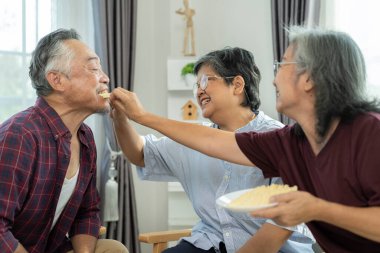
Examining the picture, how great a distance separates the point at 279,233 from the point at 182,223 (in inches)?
80.9

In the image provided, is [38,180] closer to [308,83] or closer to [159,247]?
[159,247]

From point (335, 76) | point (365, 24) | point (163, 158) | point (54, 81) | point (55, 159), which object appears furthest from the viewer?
point (365, 24)

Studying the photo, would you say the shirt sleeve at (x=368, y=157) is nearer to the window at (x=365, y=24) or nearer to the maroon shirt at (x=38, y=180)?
the maroon shirt at (x=38, y=180)

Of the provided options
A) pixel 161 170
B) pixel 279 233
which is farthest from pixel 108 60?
pixel 279 233

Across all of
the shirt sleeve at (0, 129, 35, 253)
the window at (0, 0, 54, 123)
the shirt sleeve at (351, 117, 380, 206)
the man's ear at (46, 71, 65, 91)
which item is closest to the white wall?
the window at (0, 0, 54, 123)

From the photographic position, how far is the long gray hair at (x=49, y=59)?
223 centimetres

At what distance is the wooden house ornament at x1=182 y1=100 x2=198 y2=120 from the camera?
402 centimetres

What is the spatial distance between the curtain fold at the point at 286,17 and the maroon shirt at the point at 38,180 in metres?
1.99

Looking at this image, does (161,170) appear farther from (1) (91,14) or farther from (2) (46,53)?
(1) (91,14)

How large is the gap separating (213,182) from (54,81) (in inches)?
30.8

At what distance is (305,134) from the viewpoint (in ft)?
6.07

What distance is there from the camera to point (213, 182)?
2340mm

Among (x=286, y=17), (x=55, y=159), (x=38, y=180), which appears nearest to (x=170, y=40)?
(x=286, y=17)

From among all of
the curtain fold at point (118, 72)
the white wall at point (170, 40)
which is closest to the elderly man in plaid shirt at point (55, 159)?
the curtain fold at point (118, 72)
